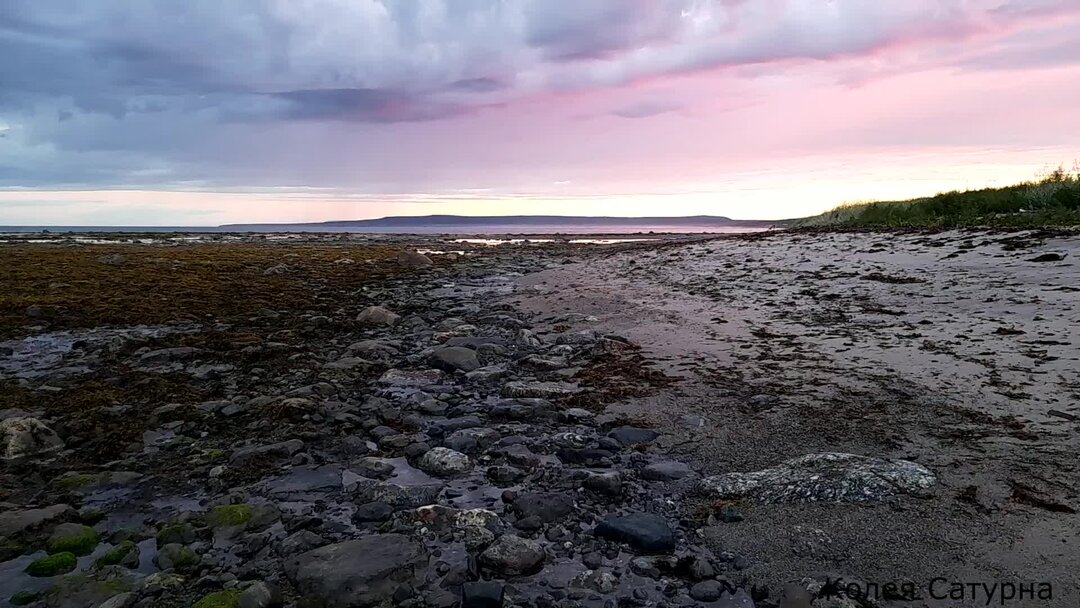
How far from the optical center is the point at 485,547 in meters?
3.97

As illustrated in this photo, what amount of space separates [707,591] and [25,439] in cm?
652

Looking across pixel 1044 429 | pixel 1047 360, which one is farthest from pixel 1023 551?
pixel 1047 360

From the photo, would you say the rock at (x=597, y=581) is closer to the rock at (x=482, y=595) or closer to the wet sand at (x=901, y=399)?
the rock at (x=482, y=595)

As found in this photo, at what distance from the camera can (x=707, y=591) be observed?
11.1 ft

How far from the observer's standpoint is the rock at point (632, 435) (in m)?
5.73

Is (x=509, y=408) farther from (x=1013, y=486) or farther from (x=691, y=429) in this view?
(x=1013, y=486)

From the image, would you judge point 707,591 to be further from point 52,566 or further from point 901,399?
point 52,566

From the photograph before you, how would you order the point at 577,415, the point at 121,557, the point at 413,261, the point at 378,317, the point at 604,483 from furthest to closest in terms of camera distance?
the point at 413,261 < the point at 378,317 < the point at 577,415 < the point at 604,483 < the point at 121,557

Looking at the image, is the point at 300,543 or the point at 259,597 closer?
the point at 259,597

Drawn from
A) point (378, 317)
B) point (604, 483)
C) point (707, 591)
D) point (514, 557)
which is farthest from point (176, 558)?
point (378, 317)

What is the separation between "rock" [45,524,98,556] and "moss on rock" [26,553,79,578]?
6.1 inches

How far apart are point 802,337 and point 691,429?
3971 mm

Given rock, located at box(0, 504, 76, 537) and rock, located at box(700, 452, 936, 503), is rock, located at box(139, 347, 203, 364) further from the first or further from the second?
rock, located at box(700, 452, 936, 503)

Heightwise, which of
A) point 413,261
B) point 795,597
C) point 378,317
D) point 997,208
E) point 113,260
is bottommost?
point 795,597
